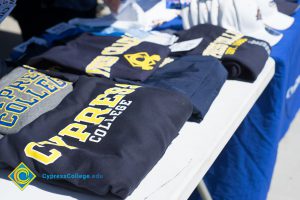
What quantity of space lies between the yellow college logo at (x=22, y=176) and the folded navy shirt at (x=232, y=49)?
49cm

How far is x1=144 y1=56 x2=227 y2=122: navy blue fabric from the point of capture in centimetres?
78

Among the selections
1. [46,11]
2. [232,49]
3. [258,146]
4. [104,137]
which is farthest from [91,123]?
[46,11]

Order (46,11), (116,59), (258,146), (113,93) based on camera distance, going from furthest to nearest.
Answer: (46,11) < (258,146) < (116,59) < (113,93)

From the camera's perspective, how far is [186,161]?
663 millimetres

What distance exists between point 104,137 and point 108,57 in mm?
308

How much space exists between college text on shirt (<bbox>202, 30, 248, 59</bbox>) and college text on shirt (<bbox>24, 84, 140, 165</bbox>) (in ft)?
0.88

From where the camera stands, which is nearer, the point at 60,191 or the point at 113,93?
the point at 60,191

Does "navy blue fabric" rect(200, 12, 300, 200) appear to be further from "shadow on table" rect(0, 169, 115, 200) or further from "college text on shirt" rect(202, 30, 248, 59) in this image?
"shadow on table" rect(0, 169, 115, 200)

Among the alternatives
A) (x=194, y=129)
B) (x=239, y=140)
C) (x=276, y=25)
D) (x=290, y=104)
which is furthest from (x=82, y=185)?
(x=290, y=104)

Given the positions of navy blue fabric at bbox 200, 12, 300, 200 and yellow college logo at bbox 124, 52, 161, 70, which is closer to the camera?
yellow college logo at bbox 124, 52, 161, 70

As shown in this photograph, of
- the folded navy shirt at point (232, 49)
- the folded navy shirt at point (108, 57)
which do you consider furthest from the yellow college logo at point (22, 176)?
the folded navy shirt at point (232, 49)

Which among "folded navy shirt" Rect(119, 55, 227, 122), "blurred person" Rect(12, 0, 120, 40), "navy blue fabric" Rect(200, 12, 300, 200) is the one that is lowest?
"navy blue fabric" Rect(200, 12, 300, 200)

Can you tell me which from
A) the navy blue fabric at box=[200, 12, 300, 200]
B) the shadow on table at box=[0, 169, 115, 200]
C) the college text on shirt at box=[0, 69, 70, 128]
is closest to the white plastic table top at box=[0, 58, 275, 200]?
the shadow on table at box=[0, 169, 115, 200]

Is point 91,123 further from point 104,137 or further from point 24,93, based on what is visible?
point 24,93
